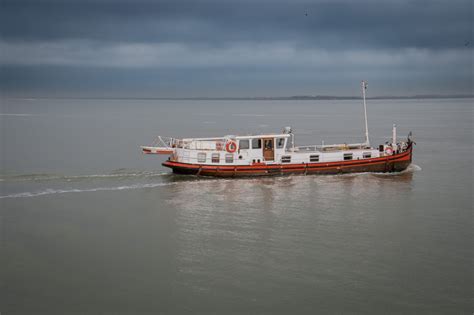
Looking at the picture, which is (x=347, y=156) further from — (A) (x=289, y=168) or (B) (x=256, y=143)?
(B) (x=256, y=143)

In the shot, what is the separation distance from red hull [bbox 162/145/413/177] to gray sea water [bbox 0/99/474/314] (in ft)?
3.28

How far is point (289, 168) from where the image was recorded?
45.4 m

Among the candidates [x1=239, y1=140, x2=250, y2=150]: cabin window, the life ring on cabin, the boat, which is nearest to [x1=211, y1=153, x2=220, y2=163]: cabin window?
the boat

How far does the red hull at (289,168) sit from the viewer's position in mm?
45094

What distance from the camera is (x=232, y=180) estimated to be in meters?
44.7

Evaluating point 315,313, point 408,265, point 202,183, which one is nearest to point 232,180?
point 202,183

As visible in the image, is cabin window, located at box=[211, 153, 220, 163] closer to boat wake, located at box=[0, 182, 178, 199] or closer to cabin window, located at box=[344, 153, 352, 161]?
boat wake, located at box=[0, 182, 178, 199]

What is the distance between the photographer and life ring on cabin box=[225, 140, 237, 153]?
148 feet

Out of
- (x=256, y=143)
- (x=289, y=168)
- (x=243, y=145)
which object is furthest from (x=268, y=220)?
(x=243, y=145)

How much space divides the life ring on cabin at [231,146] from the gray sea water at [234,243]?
301cm

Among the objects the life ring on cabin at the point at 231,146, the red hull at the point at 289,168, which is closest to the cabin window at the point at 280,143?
the red hull at the point at 289,168

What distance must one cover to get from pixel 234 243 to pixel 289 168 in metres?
20.0

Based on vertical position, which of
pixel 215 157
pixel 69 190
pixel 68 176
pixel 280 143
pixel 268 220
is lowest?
pixel 268 220

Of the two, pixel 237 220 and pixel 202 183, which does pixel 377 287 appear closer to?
pixel 237 220
